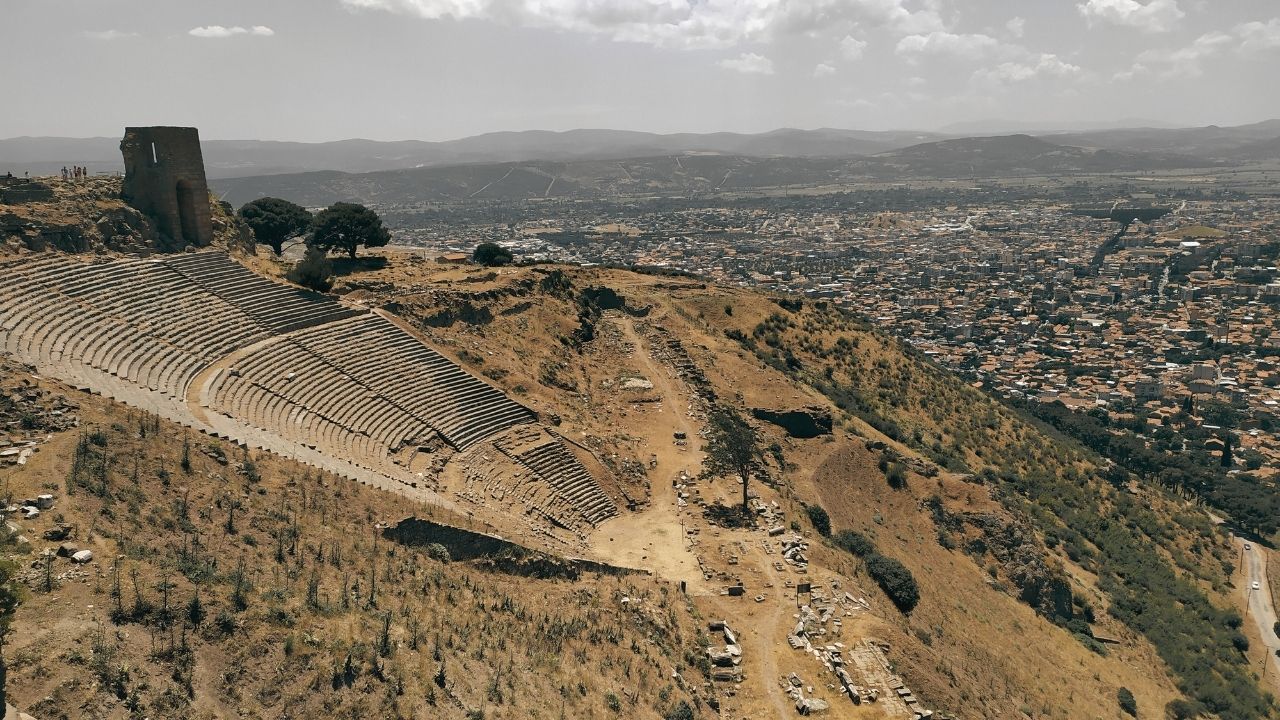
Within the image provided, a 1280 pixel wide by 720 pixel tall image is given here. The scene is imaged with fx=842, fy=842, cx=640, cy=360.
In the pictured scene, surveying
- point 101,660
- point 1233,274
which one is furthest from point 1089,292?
point 101,660

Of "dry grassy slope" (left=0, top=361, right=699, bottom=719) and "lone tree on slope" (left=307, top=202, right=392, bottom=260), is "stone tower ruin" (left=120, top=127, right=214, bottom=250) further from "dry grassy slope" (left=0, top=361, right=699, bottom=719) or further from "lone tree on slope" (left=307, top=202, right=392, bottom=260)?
"dry grassy slope" (left=0, top=361, right=699, bottom=719)

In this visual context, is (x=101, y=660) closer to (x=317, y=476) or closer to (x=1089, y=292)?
(x=317, y=476)

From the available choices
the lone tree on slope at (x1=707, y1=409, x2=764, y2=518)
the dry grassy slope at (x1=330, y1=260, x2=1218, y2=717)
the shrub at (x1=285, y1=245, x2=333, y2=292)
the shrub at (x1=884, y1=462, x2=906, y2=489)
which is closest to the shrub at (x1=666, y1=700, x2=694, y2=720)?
the dry grassy slope at (x1=330, y1=260, x2=1218, y2=717)

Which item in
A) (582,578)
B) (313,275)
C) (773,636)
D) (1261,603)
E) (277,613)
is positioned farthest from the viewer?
(1261,603)

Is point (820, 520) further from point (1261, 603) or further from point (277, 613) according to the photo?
point (1261, 603)

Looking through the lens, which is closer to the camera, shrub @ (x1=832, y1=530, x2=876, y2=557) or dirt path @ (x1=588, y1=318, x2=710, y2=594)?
dirt path @ (x1=588, y1=318, x2=710, y2=594)

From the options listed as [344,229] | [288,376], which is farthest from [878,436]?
[344,229]

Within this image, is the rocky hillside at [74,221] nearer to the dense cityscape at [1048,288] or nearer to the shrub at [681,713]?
the shrub at [681,713]
